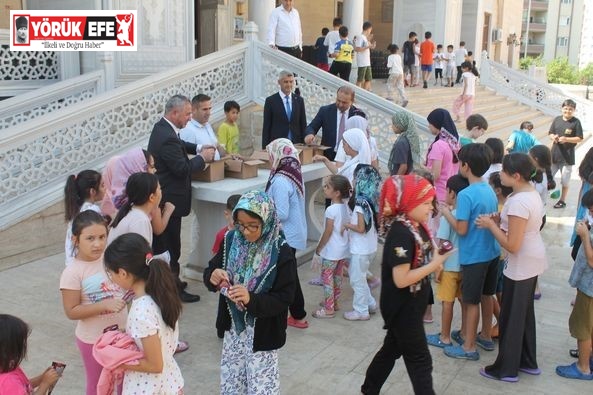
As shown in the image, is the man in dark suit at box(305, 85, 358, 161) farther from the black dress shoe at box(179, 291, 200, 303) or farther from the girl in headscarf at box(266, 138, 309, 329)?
the black dress shoe at box(179, 291, 200, 303)

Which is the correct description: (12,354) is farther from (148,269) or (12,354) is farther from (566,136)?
(566,136)

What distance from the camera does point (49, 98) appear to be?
9133 mm

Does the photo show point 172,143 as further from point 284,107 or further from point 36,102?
point 36,102

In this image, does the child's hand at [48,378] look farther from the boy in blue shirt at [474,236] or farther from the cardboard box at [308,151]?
the cardboard box at [308,151]

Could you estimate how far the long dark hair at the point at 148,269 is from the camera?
2623 mm

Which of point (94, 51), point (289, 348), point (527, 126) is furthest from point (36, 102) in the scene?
point (527, 126)

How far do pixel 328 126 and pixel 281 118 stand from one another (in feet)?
2.19

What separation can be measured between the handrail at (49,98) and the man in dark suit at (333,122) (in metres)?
4.10

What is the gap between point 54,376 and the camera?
8.54 feet

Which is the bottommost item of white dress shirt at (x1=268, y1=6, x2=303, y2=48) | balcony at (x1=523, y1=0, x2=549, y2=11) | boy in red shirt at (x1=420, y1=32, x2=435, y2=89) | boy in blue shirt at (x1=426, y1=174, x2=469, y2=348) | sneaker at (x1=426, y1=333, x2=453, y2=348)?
sneaker at (x1=426, y1=333, x2=453, y2=348)

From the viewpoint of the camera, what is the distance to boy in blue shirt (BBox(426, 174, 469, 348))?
4.60 meters

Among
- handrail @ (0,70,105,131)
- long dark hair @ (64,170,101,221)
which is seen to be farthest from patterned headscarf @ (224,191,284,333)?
handrail @ (0,70,105,131)

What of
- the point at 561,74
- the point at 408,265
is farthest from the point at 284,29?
the point at 561,74

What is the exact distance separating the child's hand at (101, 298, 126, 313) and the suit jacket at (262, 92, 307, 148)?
496 centimetres
